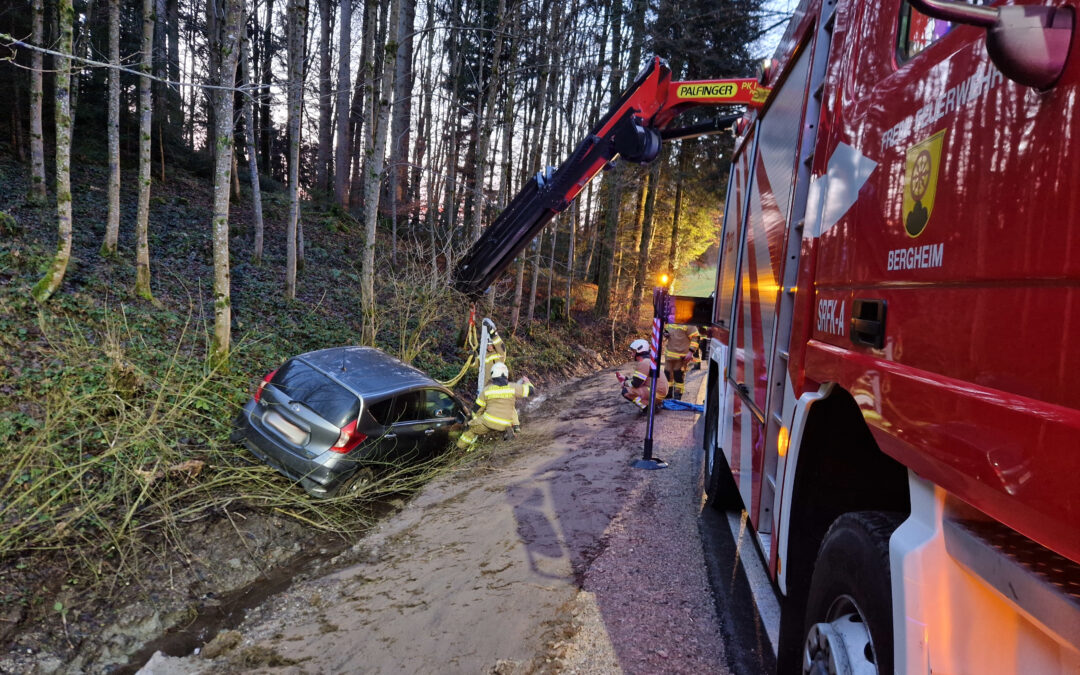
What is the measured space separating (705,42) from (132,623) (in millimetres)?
21434

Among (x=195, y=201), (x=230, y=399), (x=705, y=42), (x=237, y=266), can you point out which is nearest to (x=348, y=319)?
(x=237, y=266)

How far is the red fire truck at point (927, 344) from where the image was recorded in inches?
43.1

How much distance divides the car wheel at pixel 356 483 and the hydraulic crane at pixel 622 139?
16.7 ft

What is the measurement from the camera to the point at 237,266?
14773 millimetres

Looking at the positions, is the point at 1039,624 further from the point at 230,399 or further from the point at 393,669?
the point at 230,399

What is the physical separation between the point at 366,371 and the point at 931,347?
20.7 feet

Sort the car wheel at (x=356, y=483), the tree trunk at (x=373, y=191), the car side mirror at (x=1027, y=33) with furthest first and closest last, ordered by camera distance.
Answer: the tree trunk at (x=373, y=191)
the car wheel at (x=356, y=483)
the car side mirror at (x=1027, y=33)

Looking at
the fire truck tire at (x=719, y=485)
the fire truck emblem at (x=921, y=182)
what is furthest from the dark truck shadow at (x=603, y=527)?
the fire truck emblem at (x=921, y=182)

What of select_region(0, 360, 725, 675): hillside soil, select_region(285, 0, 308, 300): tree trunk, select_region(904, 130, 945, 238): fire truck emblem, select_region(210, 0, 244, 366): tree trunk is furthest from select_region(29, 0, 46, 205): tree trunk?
select_region(904, 130, 945, 238): fire truck emblem

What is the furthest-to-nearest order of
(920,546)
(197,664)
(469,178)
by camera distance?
1. (469,178)
2. (197,664)
3. (920,546)

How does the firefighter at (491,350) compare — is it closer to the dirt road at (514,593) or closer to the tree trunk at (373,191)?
the tree trunk at (373,191)

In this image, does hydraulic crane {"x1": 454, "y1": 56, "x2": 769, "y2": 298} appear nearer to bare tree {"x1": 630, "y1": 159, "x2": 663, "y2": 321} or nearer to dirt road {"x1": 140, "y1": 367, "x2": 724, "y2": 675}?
dirt road {"x1": 140, "y1": 367, "x2": 724, "y2": 675}

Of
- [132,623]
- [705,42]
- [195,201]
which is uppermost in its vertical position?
[705,42]

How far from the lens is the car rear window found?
6.27 metres
